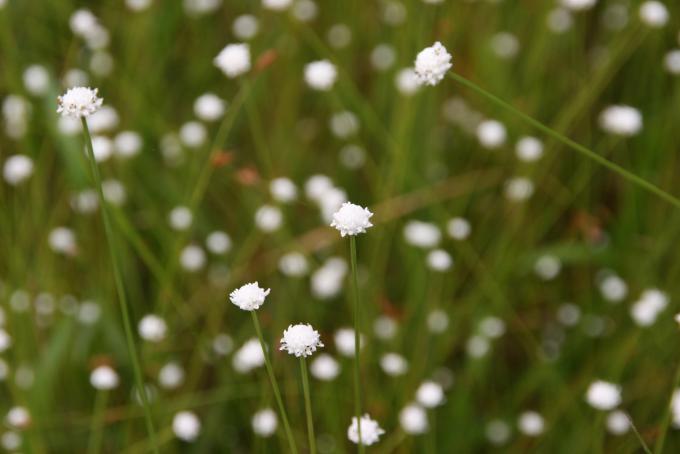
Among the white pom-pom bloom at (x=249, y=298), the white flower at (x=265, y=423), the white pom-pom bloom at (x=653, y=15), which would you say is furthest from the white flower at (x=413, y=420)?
the white pom-pom bloom at (x=653, y=15)

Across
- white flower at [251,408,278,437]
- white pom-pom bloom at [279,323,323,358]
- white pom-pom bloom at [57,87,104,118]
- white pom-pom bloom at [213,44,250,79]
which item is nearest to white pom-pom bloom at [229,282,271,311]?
white pom-pom bloom at [279,323,323,358]

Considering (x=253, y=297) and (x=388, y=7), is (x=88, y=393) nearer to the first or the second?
(x=253, y=297)

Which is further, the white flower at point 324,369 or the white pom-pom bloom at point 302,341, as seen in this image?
the white flower at point 324,369

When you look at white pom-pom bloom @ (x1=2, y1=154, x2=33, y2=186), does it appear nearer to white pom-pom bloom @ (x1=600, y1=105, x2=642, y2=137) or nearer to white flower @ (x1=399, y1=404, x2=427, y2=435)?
white flower @ (x1=399, y1=404, x2=427, y2=435)

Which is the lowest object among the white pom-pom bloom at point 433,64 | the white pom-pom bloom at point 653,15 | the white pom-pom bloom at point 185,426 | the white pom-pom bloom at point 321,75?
the white pom-pom bloom at point 185,426

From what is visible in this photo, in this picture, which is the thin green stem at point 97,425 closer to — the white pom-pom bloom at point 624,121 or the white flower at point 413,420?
the white flower at point 413,420

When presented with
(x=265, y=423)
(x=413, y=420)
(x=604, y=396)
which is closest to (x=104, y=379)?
(x=265, y=423)

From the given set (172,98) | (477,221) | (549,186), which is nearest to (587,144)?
(549,186)
